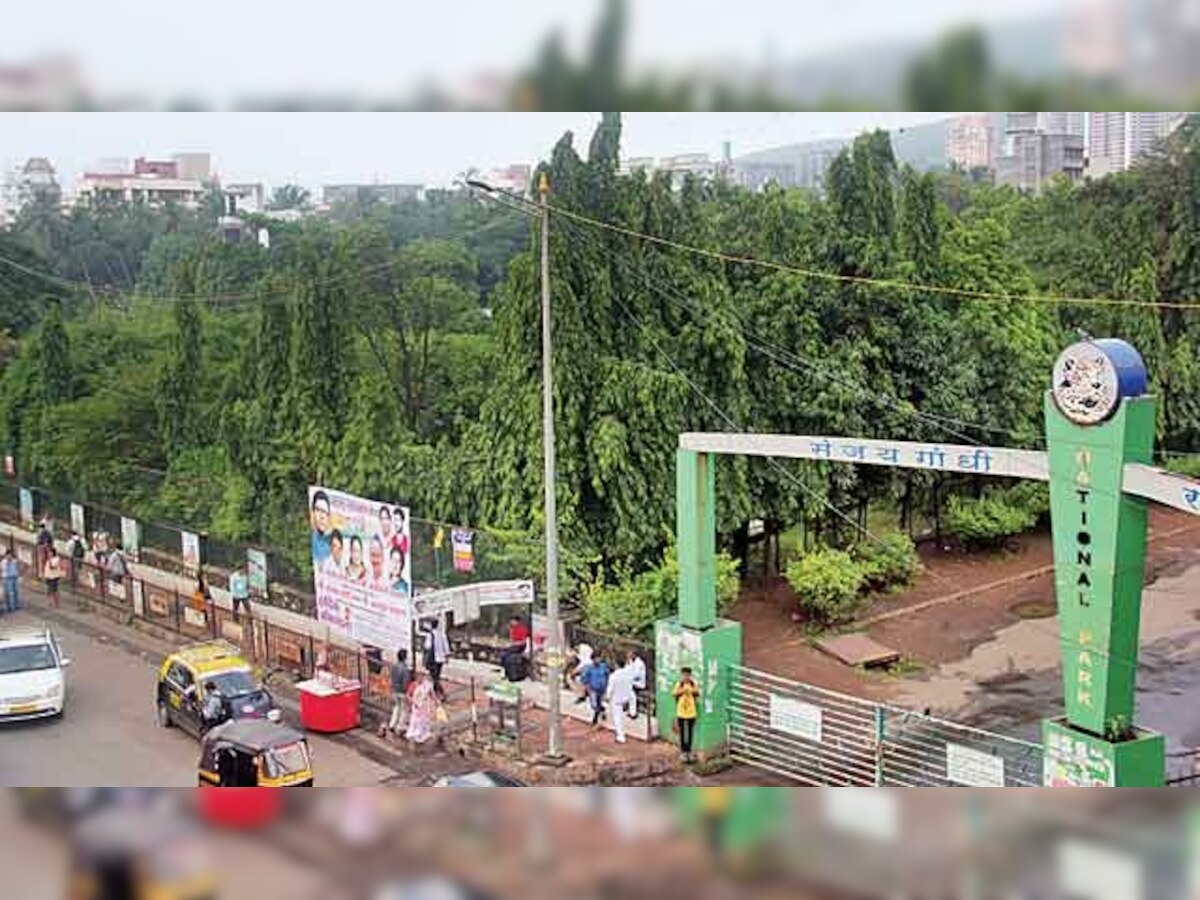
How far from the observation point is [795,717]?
6613mm

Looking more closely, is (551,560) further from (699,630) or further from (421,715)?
(421,715)

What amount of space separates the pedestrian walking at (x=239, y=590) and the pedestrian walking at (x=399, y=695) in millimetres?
733

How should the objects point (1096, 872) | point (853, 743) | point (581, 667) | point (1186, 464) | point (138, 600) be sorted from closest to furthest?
1. point (1096, 872)
2. point (853, 743)
3. point (1186, 464)
4. point (581, 667)
5. point (138, 600)

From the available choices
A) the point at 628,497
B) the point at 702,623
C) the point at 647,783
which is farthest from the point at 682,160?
the point at 647,783

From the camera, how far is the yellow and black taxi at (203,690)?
6824 mm

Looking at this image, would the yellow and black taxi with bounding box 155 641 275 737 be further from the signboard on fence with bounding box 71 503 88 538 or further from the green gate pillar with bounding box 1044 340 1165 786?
the green gate pillar with bounding box 1044 340 1165 786

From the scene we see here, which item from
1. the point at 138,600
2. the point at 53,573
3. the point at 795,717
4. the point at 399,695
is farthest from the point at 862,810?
the point at 53,573

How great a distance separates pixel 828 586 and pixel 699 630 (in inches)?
26.9

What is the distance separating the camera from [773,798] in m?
6.38

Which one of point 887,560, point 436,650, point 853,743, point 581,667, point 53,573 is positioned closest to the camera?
point 853,743

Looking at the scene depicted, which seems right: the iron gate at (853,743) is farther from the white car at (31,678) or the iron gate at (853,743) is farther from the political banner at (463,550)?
the white car at (31,678)

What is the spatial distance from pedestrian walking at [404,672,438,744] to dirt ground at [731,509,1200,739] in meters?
1.25

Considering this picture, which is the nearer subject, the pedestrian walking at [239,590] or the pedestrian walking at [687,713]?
the pedestrian walking at [687,713]

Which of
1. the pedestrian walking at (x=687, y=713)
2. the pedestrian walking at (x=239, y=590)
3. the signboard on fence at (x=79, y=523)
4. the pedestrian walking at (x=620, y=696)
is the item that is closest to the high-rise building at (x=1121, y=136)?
the pedestrian walking at (x=687, y=713)
